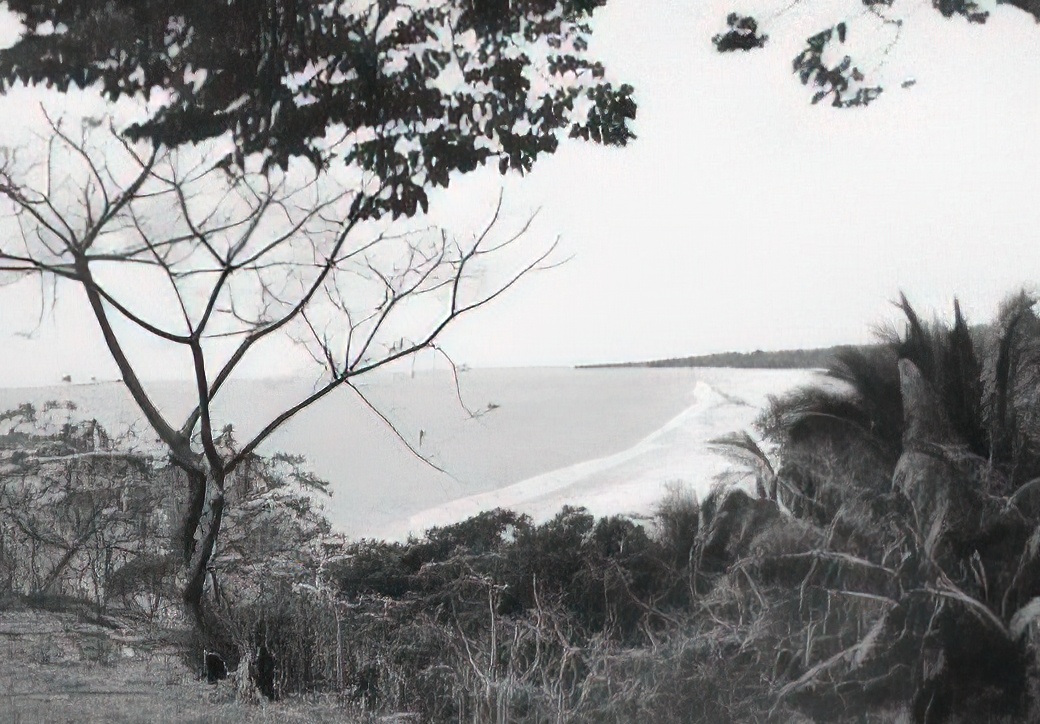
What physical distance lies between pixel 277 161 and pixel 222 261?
32 cm

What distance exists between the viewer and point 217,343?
2707mm

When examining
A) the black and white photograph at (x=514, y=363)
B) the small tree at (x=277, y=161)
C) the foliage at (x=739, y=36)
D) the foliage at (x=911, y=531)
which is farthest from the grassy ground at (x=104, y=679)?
the foliage at (x=739, y=36)

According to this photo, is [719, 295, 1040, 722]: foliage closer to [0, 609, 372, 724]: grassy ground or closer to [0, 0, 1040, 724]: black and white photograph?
[0, 0, 1040, 724]: black and white photograph

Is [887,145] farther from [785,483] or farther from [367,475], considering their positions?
Answer: [367,475]

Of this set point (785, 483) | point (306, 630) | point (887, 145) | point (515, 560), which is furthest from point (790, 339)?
point (306, 630)

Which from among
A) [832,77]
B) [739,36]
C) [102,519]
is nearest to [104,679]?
[102,519]

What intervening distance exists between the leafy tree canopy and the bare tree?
0.29 feet

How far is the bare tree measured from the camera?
8.79ft

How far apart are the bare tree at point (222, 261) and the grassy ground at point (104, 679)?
203mm

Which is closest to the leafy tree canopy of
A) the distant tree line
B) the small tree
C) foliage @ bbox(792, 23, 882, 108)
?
the small tree

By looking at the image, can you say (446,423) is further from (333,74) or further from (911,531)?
(911,531)

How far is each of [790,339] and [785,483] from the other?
1.27 feet

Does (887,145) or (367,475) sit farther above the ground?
(887,145)

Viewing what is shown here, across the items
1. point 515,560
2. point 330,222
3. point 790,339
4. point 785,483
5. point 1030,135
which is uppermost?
point 1030,135
